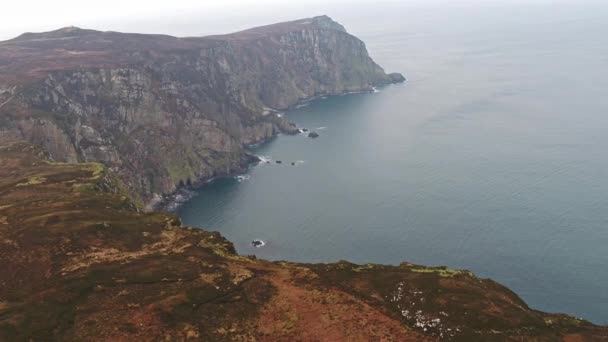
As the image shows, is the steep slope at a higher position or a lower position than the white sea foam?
higher

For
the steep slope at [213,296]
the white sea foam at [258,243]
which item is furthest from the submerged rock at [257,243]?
the steep slope at [213,296]

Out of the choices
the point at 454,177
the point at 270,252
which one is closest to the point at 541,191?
the point at 454,177

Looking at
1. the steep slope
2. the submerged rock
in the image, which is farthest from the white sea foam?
the steep slope

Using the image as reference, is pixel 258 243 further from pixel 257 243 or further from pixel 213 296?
pixel 213 296

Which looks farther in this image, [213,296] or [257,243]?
[257,243]

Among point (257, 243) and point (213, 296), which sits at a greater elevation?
point (213, 296)

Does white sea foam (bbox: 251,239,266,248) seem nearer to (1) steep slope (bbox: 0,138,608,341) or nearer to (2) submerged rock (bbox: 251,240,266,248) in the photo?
(2) submerged rock (bbox: 251,240,266,248)

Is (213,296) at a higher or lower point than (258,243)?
higher

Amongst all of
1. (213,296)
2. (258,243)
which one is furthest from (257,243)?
(213,296)

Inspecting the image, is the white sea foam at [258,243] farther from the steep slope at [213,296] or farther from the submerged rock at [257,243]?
the steep slope at [213,296]

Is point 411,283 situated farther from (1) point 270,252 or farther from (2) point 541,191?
(2) point 541,191
